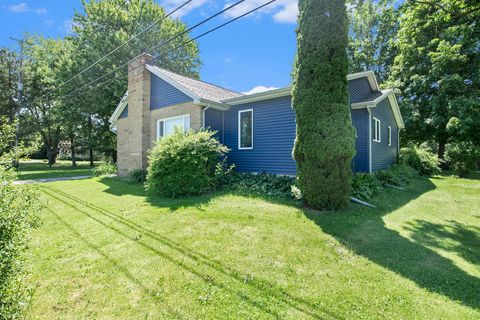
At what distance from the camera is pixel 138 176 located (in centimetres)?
1248

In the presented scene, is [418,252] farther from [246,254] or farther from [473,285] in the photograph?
[246,254]

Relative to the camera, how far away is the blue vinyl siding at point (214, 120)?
36.8 ft

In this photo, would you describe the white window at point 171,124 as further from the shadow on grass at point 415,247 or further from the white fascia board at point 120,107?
the shadow on grass at point 415,247

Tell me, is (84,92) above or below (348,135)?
above

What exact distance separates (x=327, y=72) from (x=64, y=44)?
29.5 m

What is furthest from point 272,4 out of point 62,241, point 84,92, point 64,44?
point 64,44

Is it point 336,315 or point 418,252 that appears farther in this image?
point 418,252

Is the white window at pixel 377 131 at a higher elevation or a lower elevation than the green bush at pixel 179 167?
higher

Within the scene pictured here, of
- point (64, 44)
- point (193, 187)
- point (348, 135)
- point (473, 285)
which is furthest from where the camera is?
point (64, 44)

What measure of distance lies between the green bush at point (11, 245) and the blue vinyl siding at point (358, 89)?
11246 mm

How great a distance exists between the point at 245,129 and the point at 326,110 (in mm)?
5053

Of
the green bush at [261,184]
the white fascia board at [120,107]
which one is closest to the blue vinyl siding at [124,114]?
the white fascia board at [120,107]

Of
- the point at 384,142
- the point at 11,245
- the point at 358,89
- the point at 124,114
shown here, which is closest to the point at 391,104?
the point at 384,142

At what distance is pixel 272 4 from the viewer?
5742 mm
